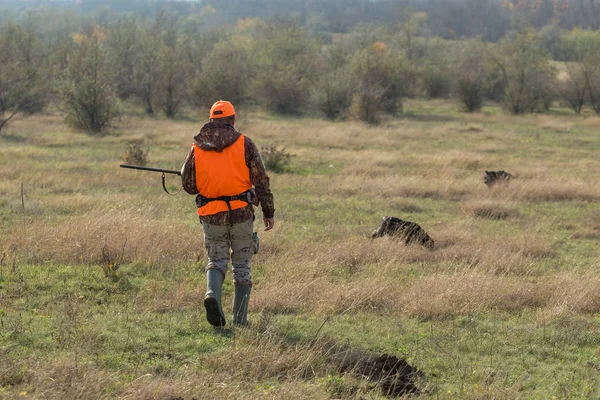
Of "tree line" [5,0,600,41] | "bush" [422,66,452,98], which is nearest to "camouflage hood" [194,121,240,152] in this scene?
"bush" [422,66,452,98]

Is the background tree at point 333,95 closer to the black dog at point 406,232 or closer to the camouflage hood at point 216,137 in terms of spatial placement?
the black dog at point 406,232

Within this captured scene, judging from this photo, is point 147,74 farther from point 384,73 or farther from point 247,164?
point 247,164

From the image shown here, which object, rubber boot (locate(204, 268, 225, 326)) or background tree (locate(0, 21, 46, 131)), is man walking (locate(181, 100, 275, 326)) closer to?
rubber boot (locate(204, 268, 225, 326))

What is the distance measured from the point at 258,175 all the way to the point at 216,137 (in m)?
0.39

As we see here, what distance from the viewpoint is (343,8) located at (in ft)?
559

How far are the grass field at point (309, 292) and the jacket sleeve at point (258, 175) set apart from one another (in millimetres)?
862

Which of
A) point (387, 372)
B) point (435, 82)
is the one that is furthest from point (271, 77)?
→ point (387, 372)

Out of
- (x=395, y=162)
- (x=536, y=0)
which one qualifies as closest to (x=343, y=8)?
(x=536, y=0)

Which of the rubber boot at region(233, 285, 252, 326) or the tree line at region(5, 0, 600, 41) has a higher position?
the tree line at region(5, 0, 600, 41)

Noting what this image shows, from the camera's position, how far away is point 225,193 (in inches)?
199

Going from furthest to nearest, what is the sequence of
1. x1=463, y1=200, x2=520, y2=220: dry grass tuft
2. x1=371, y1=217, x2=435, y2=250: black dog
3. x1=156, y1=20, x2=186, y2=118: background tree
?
x1=156, y1=20, x2=186, y2=118: background tree < x1=463, y1=200, x2=520, y2=220: dry grass tuft < x1=371, y1=217, x2=435, y2=250: black dog

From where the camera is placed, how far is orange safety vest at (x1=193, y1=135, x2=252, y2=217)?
5.02 meters

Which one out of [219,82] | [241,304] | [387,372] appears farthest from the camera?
[219,82]

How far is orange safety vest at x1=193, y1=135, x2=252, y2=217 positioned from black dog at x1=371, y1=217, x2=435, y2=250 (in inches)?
165
